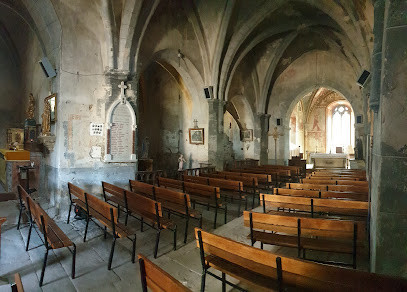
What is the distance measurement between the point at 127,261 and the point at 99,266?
40 centimetres

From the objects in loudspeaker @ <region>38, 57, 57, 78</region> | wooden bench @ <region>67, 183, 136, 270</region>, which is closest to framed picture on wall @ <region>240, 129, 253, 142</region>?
loudspeaker @ <region>38, 57, 57, 78</region>

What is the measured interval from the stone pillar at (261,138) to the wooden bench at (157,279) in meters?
15.3

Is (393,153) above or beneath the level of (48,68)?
beneath

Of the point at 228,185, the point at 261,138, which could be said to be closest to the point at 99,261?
the point at 228,185

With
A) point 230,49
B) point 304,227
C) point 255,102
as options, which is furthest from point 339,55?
point 304,227

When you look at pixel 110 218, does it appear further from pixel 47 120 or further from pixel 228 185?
pixel 47 120

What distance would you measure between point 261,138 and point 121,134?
11251 millimetres

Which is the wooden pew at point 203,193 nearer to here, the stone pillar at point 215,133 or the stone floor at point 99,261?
the stone floor at point 99,261

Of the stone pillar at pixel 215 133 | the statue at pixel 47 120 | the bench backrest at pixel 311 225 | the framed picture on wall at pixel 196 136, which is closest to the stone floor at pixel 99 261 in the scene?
the bench backrest at pixel 311 225

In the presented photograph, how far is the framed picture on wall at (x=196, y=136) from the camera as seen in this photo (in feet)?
40.5

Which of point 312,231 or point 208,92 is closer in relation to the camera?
point 312,231

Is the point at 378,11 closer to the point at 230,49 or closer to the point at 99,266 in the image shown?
the point at 99,266

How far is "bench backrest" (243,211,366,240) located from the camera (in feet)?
9.77

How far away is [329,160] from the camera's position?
18109mm
